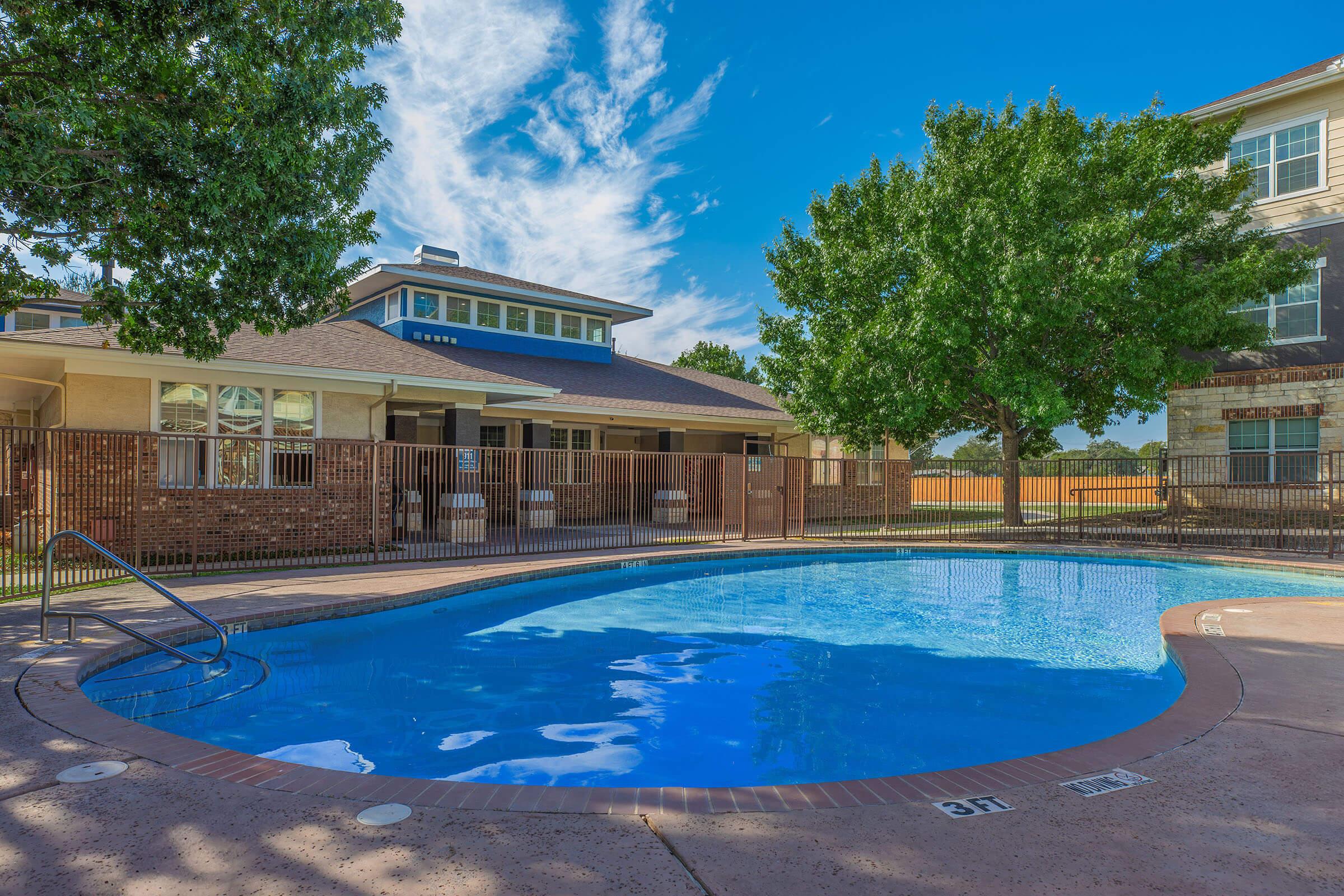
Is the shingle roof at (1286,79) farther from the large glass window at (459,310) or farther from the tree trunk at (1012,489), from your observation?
the large glass window at (459,310)

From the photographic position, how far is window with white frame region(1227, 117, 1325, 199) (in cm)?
1925

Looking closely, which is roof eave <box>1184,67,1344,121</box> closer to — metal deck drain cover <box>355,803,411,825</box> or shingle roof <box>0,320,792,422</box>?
shingle roof <box>0,320,792,422</box>

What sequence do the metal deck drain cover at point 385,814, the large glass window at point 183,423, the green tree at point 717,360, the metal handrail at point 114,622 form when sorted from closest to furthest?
the metal deck drain cover at point 385,814 → the metal handrail at point 114,622 → the large glass window at point 183,423 → the green tree at point 717,360

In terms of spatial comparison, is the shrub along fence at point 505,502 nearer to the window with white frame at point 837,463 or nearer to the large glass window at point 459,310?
the window with white frame at point 837,463

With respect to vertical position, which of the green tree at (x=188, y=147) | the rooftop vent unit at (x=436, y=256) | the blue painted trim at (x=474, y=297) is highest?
the rooftop vent unit at (x=436, y=256)

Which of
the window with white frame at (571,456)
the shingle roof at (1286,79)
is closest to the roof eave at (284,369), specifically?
the window with white frame at (571,456)

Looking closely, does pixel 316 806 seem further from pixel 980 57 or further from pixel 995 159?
pixel 980 57

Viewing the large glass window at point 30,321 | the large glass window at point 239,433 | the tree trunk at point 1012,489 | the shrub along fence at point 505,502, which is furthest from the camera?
the large glass window at point 30,321

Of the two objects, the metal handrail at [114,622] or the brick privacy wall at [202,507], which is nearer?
the metal handrail at [114,622]

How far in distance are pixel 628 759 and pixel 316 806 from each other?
2386 millimetres

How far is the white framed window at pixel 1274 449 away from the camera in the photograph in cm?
1911

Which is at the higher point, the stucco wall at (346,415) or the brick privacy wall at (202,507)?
the stucco wall at (346,415)

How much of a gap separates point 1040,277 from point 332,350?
50.2ft

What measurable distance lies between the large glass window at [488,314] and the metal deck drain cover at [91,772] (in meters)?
18.3
